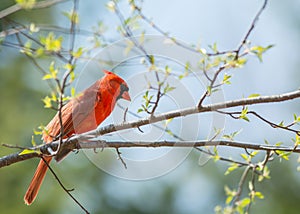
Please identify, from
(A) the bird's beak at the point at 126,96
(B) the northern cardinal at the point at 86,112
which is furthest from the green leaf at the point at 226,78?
(A) the bird's beak at the point at 126,96

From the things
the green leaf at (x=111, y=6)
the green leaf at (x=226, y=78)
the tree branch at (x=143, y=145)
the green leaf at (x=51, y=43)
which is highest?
the green leaf at (x=111, y=6)

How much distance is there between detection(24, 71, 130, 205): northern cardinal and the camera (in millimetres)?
2316

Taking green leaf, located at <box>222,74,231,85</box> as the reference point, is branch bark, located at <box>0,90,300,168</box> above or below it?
below

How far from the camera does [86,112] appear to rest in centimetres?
237

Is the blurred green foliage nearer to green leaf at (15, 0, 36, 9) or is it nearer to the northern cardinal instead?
Result: the northern cardinal

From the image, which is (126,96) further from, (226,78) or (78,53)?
(78,53)

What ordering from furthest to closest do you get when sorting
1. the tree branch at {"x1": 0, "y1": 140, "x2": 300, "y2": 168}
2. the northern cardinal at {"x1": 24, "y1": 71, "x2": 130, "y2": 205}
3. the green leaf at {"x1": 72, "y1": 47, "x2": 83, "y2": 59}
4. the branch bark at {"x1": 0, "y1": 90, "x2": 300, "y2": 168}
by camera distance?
the northern cardinal at {"x1": 24, "y1": 71, "x2": 130, "y2": 205}, the tree branch at {"x1": 0, "y1": 140, "x2": 300, "y2": 168}, the branch bark at {"x1": 0, "y1": 90, "x2": 300, "y2": 168}, the green leaf at {"x1": 72, "y1": 47, "x2": 83, "y2": 59}

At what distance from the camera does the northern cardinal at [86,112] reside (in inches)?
91.2

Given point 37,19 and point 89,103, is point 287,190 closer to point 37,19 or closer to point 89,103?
point 37,19

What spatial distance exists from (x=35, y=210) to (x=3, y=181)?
1.81ft

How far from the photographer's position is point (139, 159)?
103 inches

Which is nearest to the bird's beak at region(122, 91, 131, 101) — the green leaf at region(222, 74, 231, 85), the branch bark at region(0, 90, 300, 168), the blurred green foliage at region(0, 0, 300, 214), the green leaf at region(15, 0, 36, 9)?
the branch bark at region(0, 90, 300, 168)

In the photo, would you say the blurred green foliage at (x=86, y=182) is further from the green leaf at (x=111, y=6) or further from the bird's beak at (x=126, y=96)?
the green leaf at (x=111, y=6)

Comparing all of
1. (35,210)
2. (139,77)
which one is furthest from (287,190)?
(139,77)
